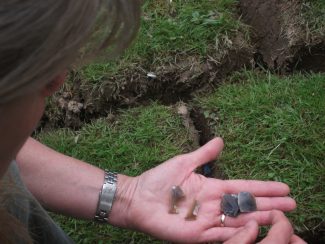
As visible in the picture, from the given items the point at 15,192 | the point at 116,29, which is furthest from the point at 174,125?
the point at 116,29

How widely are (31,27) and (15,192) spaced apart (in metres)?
0.89

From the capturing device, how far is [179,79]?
9.66 ft

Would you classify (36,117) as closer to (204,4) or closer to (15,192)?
(15,192)

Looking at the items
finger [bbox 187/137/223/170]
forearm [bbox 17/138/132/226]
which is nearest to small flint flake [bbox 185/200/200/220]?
finger [bbox 187/137/223/170]

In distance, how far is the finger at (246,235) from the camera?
1.88m

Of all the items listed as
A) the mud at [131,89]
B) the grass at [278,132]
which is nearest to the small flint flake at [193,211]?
the grass at [278,132]

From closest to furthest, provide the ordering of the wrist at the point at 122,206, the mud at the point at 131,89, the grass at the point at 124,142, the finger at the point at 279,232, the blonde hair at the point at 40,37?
the blonde hair at the point at 40,37, the finger at the point at 279,232, the wrist at the point at 122,206, the grass at the point at 124,142, the mud at the point at 131,89

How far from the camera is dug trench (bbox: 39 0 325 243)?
294 centimetres

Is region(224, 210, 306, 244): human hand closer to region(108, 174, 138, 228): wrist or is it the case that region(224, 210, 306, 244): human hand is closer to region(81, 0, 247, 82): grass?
region(108, 174, 138, 228): wrist

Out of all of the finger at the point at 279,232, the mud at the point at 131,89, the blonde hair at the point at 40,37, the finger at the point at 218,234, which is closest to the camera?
the blonde hair at the point at 40,37

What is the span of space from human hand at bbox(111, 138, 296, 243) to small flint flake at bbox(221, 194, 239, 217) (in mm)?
24

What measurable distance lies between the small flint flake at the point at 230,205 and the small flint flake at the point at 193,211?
10 centimetres

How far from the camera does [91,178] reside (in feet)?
7.09

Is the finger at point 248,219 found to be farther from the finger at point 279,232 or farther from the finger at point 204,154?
the finger at point 204,154
